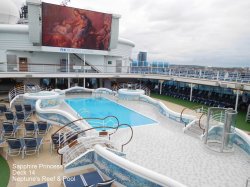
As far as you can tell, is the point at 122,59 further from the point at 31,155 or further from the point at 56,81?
the point at 31,155

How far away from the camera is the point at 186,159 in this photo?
784 cm

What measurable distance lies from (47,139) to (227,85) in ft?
43.4

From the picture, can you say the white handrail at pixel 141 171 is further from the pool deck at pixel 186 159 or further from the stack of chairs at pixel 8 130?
the stack of chairs at pixel 8 130

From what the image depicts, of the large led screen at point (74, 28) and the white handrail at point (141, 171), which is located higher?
the large led screen at point (74, 28)

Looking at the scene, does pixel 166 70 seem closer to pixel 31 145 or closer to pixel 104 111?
pixel 104 111

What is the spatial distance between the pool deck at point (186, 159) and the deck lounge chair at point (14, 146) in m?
3.89

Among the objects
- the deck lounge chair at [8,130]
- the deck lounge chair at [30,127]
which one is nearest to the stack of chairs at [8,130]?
the deck lounge chair at [8,130]

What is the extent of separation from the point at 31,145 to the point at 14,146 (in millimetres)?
560

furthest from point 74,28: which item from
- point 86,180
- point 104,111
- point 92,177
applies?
point 86,180

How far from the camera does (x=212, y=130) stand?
9.53 m

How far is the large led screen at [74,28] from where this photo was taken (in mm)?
18578

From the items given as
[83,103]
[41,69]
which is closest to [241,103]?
[83,103]

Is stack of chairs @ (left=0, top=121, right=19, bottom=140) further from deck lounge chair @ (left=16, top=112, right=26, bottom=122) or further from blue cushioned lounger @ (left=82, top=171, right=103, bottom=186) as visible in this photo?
blue cushioned lounger @ (left=82, top=171, right=103, bottom=186)

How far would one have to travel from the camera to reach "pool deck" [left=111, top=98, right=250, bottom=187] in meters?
6.67
